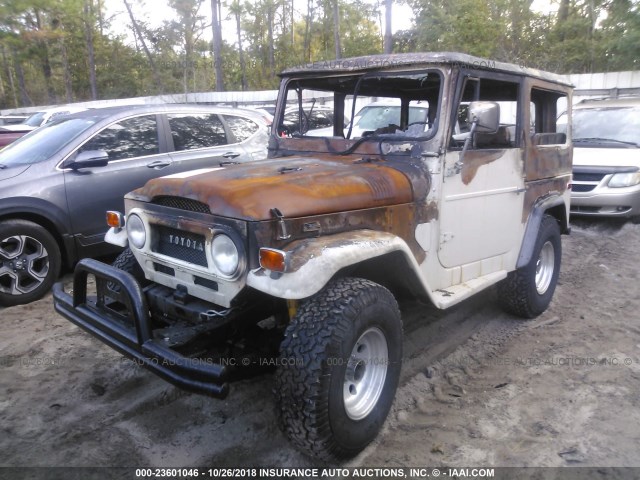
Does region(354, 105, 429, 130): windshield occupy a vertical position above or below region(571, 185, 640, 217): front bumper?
above

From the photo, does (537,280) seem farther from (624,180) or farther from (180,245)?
(624,180)

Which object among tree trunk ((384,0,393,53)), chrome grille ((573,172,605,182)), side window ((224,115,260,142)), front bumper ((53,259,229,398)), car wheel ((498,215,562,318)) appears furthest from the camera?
tree trunk ((384,0,393,53))

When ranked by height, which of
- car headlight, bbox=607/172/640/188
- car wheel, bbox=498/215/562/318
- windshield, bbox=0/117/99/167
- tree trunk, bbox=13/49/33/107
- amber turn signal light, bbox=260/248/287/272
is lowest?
car wheel, bbox=498/215/562/318

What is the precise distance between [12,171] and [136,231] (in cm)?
247

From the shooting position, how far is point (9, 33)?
16.7 m

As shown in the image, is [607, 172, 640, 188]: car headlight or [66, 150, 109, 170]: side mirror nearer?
[66, 150, 109, 170]: side mirror

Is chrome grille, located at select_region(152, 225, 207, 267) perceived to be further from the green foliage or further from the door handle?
the green foliage

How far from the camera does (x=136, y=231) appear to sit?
3.10 m

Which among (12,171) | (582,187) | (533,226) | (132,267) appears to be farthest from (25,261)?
(582,187)

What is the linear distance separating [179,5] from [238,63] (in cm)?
587

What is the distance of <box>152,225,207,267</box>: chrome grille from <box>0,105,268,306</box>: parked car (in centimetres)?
235

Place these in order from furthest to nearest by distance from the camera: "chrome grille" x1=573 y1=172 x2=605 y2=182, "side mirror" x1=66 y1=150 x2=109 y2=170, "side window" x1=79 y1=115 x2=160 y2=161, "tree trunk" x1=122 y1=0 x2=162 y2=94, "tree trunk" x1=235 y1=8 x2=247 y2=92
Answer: "tree trunk" x1=235 y1=8 x2=247 y2=92, "tree trunk" x1=122 y1=0 x2=162 y2=94, "chrome grille" x1=573 y1=172 x2=605 y2=182, "side window" x1=79 y1=115 x2=160 y2=161, "side mirror" x1=66 y1=150 x2=109 y2=170

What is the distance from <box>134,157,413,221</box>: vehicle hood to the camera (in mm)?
2541

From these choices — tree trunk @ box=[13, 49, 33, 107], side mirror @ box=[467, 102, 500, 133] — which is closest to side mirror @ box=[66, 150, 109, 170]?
side mirror @ box=[467, 102, 500, 133]
